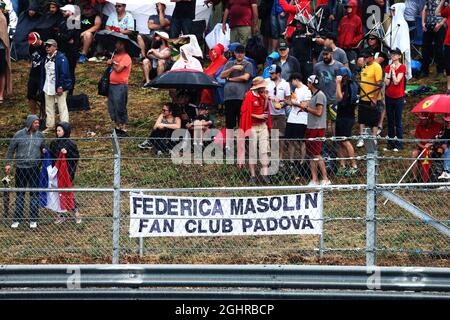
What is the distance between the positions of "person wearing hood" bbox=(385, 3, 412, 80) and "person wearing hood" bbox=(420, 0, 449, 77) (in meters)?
0.73

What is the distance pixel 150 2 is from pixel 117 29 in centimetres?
85

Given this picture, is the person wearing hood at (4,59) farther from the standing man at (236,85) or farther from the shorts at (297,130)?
the shorts at (297,130)

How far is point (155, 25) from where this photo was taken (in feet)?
80.0

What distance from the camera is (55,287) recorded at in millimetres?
13258

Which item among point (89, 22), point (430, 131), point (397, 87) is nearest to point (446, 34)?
point (397, 87)

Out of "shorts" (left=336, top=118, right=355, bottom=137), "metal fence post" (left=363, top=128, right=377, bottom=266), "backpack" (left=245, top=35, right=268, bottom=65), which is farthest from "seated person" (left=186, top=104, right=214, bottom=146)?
"metal fence post" (left=363, top=128, right=377, bottom=266)

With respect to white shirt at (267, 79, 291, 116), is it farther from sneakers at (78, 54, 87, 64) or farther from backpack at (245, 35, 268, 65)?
sneakers at (78, 54, 87, 64)

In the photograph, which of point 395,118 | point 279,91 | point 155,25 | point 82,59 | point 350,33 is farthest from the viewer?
point 82,59

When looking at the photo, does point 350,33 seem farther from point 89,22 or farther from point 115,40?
point 89,22

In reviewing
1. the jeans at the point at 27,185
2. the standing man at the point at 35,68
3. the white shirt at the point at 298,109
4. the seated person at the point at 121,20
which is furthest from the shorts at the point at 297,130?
the seated person at the point at 121,20

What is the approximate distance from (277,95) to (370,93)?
161 centimetres

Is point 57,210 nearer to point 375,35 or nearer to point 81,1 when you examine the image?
point 375,35

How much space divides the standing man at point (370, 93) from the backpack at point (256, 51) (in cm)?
222

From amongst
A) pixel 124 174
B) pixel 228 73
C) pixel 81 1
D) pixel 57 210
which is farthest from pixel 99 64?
pixel 57 210
